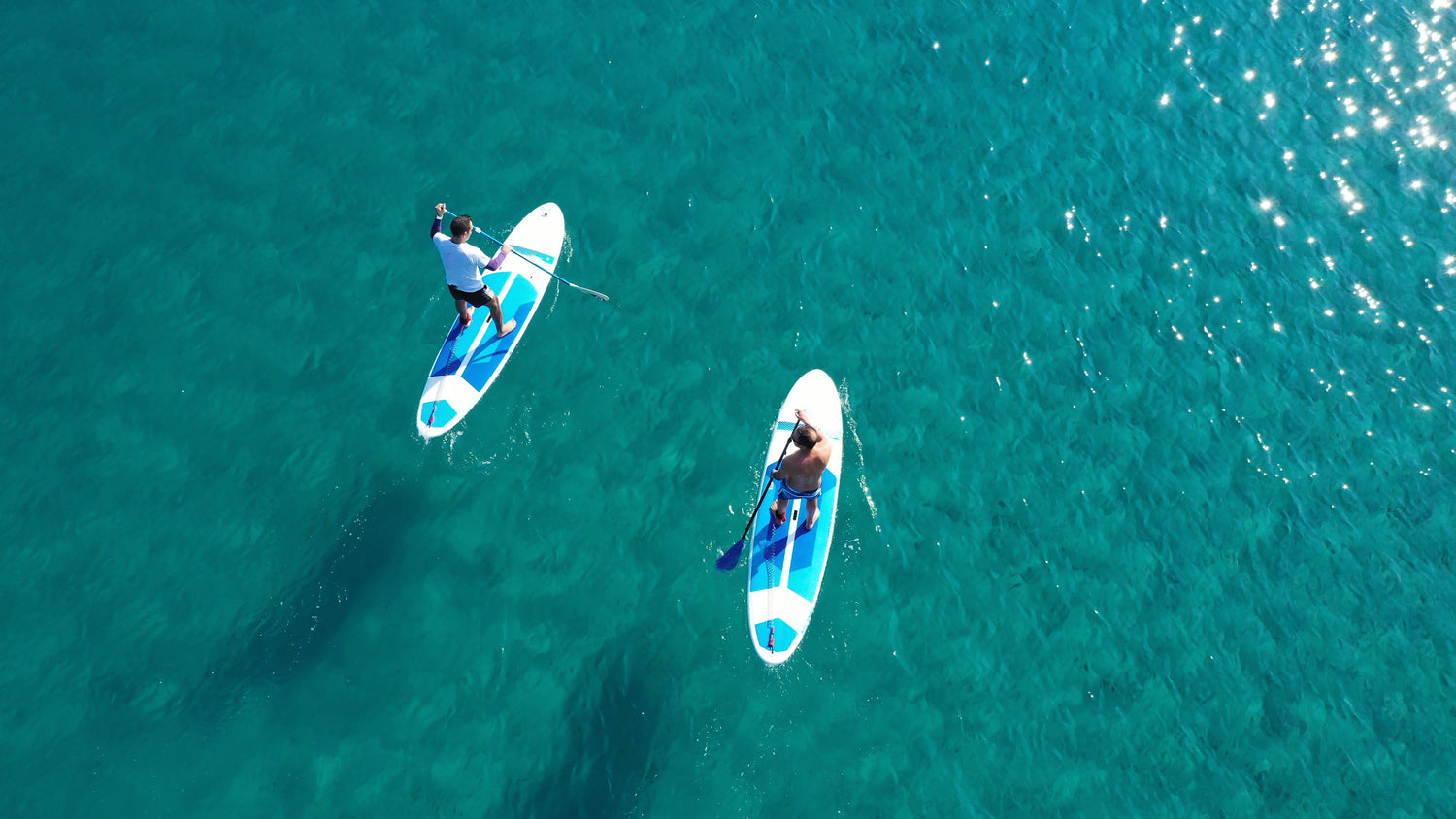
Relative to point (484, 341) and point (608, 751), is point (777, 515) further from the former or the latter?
point (484, 341)

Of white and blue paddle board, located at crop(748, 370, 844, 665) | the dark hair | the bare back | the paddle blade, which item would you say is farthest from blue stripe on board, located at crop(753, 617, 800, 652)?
the dark hair

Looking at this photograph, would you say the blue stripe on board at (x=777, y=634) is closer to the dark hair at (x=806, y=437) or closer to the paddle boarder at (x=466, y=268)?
the dark hair at (x=806, y=437)

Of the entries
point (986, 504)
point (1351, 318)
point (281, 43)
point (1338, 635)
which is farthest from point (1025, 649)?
point (281, 43)

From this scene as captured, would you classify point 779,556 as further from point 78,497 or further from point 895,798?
point 78,497

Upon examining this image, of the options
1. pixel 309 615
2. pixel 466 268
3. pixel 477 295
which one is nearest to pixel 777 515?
pixel 477 295

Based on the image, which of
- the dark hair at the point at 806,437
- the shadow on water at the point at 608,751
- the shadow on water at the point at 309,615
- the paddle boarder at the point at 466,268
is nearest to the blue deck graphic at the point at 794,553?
the dark hair at the point at 806,437

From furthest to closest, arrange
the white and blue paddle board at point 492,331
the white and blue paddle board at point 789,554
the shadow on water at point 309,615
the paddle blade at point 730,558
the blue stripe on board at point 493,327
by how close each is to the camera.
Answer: the blue stripe on board at point 493,327 < the white and blue paddle board at point 492,331 < the paddle blade at point 730,558 < the white and blue paddle board at point 789,554 < the shadow on water at point 309,615

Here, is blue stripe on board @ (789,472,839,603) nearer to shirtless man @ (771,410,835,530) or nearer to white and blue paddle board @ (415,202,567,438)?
shirtless man @ (771,410,835,530)
